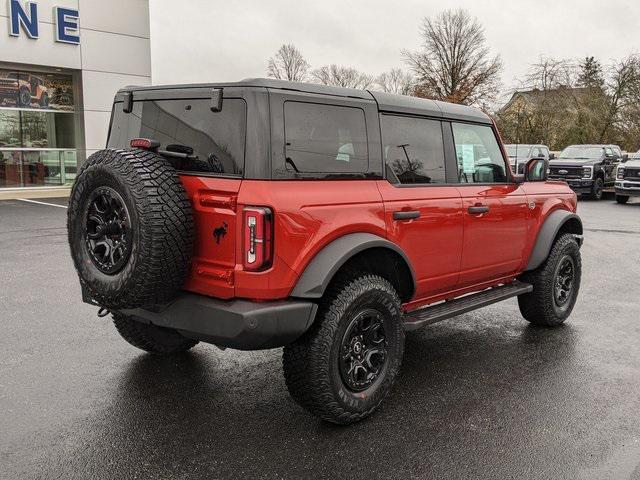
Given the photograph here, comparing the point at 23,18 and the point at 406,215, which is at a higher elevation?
the point at 23,18

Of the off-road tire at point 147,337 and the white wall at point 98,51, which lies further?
the white wall at point 98,51

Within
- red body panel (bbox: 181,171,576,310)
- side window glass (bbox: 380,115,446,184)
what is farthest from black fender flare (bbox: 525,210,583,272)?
side window glass (bbox: 380,115,446,184)

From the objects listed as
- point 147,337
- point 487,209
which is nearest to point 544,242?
point 487,209

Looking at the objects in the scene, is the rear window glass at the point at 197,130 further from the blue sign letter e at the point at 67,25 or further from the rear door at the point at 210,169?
the blue sign letter e at the point at 67,25

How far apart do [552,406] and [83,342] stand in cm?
364

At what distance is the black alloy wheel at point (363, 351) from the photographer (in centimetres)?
353

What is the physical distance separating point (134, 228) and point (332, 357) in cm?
129

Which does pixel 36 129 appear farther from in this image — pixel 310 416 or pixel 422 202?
pixel 310 416

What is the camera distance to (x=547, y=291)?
5.38 m

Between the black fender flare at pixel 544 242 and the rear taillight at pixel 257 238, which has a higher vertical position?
the rear taillight at pixel 257 238

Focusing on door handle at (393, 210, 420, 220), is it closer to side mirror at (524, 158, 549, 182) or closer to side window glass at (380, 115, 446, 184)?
side window glass at (380, 115, 446, 184)

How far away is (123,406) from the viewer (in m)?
3.79

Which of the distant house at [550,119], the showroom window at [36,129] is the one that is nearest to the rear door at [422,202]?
the showroom window at [36,129]

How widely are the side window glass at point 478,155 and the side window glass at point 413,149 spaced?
0.26m
